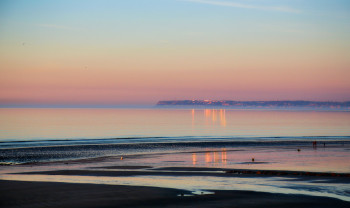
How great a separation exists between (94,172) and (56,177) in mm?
4171

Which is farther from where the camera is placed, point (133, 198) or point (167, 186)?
point (167, 186)

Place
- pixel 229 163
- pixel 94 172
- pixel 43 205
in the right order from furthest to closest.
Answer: pixel 229 163 → pixel 94 172 → pixel 43 205

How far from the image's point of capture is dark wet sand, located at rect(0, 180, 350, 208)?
2556cm

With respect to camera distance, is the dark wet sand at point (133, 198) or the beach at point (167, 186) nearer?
the dark wet sand at point (133, 198)

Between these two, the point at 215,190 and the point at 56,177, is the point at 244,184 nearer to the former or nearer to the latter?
the point at 215,190

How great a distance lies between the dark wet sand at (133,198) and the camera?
25.6 m

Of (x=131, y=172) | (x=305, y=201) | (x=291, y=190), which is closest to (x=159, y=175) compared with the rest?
(x=131, y=172)

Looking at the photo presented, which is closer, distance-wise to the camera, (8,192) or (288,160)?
(8,192)

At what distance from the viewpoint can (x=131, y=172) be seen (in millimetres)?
39500

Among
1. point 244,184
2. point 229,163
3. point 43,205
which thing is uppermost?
point 229,163

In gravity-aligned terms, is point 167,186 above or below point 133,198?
above

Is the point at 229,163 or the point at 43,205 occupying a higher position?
the point at 229,163

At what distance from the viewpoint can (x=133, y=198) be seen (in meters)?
27.4

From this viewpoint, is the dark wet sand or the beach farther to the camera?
the beach
